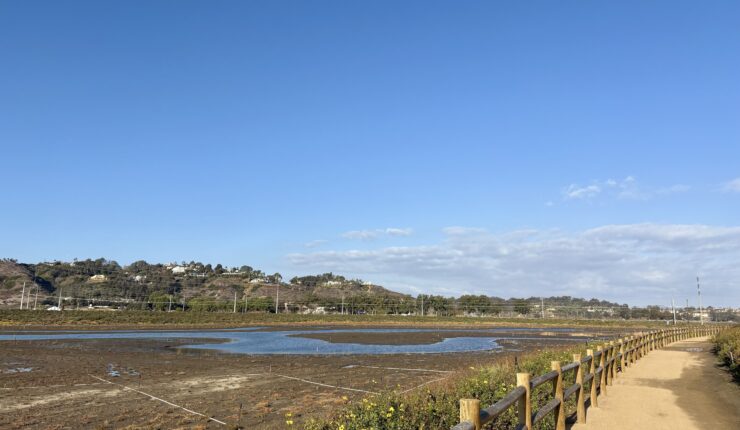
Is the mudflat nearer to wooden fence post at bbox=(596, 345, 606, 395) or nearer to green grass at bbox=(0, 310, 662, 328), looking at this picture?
wooden fence post at bbox=(596, 345, 606, 395)

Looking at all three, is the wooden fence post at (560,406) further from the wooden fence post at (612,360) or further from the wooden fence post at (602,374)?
the wooden fence post at (612,360)

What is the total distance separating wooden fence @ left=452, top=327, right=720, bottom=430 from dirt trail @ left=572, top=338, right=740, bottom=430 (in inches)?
14.8

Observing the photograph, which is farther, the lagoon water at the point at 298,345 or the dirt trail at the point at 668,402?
the lagoon water at the point at 298,345

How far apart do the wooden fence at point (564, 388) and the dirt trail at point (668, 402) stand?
38 centimetres

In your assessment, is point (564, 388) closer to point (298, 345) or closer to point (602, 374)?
point (602, 374)

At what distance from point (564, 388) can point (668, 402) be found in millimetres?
2149

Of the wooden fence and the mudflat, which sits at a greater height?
the wooden fence

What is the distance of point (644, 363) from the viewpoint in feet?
66.3

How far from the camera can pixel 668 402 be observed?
11.4 metres

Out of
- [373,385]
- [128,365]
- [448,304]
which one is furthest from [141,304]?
[373,385]

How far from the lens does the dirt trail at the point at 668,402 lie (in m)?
9.42

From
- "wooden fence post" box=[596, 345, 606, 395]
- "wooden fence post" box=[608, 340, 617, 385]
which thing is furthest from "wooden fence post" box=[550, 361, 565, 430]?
"wooden fence post" box=[608, 340, 617, 385]

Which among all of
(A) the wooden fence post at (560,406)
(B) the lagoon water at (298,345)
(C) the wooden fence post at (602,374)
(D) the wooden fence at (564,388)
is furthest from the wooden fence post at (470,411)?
(B) the lagoon water at (298,345)

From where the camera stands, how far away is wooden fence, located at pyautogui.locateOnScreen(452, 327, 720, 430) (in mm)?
5023
